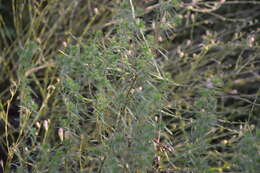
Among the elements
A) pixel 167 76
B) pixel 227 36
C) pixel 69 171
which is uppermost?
pixel 167 76

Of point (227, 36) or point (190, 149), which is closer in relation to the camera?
point (190, 149)

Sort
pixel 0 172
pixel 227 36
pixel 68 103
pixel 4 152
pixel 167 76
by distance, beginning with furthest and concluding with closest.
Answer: pixel 227 36, pixel 4 152, pixel 0 172, pixel 167 76, pixel 68 103

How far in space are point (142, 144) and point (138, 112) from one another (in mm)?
98

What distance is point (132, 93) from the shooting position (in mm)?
1654

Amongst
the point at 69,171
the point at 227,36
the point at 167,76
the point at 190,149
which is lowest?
the point at 227,36

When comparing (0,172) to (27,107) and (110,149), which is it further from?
(110,149)

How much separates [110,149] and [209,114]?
0.32 metres

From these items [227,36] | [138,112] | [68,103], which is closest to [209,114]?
[138,112]

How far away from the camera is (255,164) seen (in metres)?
1.50

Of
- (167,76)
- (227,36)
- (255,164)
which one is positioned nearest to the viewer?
(255,164)

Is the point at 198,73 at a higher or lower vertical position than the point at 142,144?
lower

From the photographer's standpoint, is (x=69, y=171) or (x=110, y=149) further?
(x=69, y=171)

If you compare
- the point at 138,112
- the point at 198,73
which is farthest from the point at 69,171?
the point at 198,73

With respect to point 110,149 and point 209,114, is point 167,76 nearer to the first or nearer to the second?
point 209,114
